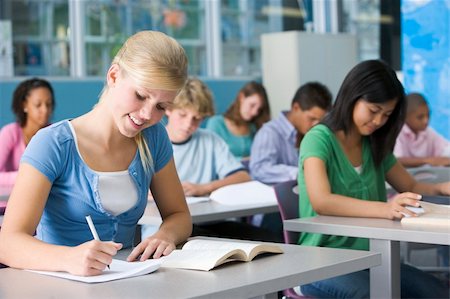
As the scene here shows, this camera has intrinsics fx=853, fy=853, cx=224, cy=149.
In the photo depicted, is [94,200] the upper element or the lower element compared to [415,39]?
lower

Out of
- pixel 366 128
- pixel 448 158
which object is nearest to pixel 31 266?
pixel 366 128

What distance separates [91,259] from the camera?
1.89 metres

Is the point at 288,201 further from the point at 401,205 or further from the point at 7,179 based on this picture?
the point at 7,179

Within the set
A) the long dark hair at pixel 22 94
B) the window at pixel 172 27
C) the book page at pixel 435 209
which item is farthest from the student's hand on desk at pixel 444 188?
the window at pixel 172 27

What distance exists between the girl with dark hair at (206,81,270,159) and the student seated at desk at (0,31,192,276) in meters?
3.85

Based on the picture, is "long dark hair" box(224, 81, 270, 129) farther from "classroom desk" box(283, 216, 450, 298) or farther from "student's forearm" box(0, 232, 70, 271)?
"student's forearm" box(0, 232, 70, 271)

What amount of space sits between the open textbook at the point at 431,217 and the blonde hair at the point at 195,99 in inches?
59.3

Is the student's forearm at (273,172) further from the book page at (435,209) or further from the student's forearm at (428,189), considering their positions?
the book page at (435,209)

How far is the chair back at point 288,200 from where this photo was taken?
312 centimetres

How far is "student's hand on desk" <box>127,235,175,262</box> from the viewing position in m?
2.12

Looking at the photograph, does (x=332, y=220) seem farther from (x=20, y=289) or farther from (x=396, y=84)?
(x=20, y=289)

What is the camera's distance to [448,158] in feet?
17.6

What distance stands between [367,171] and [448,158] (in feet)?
7.59

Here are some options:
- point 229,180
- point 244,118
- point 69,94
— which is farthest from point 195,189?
point 69,94
